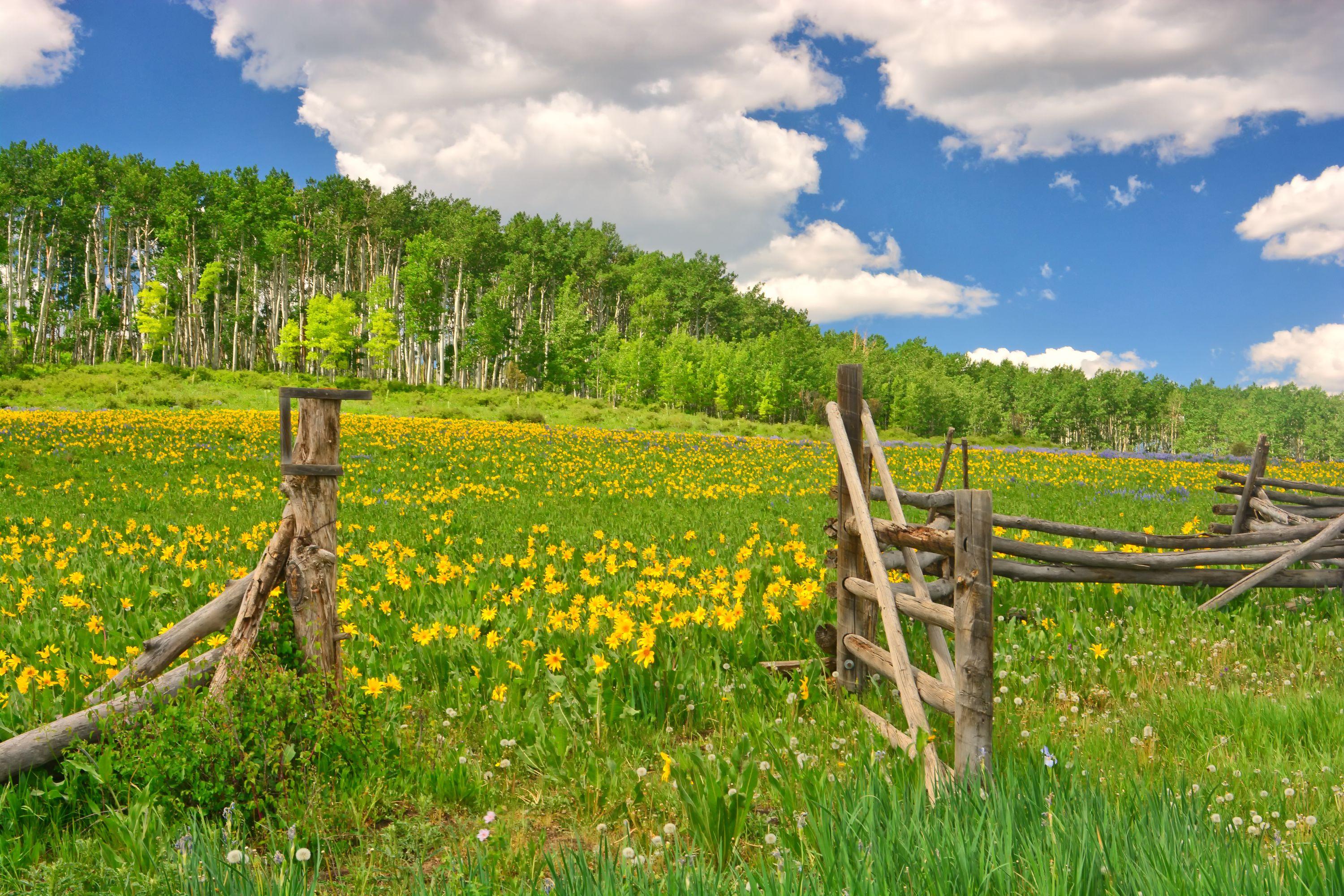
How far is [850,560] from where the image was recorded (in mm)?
4836

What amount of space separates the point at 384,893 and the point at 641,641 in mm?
1916

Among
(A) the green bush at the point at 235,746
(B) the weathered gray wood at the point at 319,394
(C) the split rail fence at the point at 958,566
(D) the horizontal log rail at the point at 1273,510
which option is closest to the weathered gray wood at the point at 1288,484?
(C) the split rail fence at the point at 958,566

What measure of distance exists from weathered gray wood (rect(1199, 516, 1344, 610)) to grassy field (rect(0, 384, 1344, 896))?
0.34 metres

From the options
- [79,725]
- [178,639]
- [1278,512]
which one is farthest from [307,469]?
[1278,512]

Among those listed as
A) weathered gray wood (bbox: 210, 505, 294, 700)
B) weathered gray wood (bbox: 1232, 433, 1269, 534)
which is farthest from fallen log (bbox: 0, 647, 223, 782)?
weathered gray wood (bbox: 1232, 433, 1269, 534)

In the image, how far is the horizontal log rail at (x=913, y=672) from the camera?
3562 millimetres

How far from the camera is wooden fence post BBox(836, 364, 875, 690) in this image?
4.68 m

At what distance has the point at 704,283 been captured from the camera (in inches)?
3497

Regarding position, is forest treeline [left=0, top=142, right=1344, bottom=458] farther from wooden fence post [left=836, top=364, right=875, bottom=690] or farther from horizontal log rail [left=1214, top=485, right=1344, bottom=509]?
wooden fence post [left=836, top=364, right=875, bottom=690]

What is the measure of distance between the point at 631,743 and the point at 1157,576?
4891mm

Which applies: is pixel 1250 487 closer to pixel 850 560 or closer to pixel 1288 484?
pixel 1288 484

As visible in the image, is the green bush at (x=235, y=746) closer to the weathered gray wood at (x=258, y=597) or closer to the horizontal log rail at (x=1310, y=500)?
the weathered gray wood at (x=258, y=597)

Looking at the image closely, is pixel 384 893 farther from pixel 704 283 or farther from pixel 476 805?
pixel 704 283

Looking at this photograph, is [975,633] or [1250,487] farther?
[1250,487]
